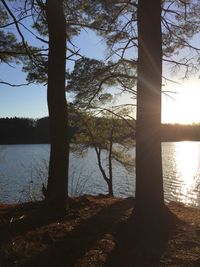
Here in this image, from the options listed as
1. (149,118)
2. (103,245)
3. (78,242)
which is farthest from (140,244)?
(149,118)

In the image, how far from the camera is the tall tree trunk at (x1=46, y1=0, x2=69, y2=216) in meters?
7.45

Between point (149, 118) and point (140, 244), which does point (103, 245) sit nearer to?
point (140, 244)

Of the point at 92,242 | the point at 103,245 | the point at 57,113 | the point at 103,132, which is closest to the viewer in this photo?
the point at 103,245

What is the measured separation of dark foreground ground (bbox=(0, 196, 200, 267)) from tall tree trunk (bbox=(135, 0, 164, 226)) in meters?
0.45

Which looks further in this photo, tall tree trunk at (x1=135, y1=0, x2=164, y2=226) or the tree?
the tree

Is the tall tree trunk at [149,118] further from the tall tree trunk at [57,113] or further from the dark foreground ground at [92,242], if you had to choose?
the tall tree trunk at [57,113]

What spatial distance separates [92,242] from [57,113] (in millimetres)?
2824

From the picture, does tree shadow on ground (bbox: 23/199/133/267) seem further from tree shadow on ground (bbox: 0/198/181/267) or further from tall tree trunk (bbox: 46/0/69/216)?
tall tree trunk (bbox: 46/0/69/216)

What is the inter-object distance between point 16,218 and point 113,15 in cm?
511

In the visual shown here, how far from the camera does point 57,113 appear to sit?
7.59m

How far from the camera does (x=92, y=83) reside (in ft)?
51.7

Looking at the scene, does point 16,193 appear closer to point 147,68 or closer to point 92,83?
point 92,83

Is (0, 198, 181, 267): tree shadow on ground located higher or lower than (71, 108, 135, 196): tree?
lower

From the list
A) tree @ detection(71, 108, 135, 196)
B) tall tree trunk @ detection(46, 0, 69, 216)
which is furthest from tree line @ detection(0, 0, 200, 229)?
tree @ detection(71, 108, 135, 196)
